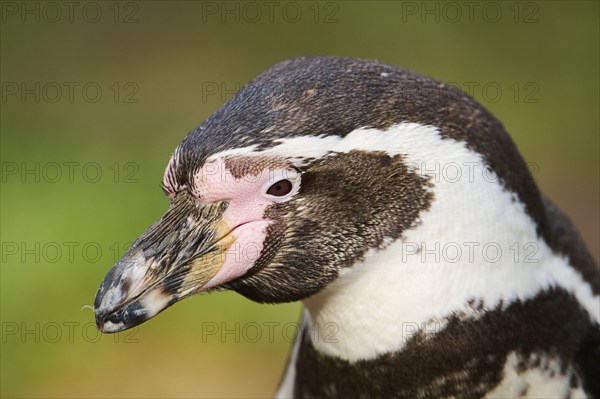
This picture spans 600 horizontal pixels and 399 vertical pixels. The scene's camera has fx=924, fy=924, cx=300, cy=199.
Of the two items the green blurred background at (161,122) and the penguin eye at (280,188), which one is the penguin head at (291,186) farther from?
the green blurred background at (161,122)

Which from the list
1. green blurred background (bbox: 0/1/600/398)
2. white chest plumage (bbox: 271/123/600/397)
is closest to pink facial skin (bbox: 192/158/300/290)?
white chest plumage (bbox: 271/123/600/397)

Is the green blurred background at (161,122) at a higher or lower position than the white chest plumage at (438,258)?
lower

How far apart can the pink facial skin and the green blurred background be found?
2.81 metres

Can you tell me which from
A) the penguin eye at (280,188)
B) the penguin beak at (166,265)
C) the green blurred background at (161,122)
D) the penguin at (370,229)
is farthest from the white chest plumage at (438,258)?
the green blurred background at (161,122)

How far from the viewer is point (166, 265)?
234 centimetres

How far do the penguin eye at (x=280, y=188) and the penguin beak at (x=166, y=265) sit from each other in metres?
0.13

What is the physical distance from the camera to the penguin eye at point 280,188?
2.32 metres

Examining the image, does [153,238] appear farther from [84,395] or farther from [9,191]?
[9,191]

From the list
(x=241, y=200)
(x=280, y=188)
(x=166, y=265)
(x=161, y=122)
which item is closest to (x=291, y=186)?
(x=280, y=188)

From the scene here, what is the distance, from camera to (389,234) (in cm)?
236

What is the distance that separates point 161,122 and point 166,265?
513 cm

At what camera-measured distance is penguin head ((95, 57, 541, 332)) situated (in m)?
2.28

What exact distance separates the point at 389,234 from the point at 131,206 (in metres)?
3.89

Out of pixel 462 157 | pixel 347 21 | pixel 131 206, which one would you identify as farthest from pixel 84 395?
pixel 347 21
